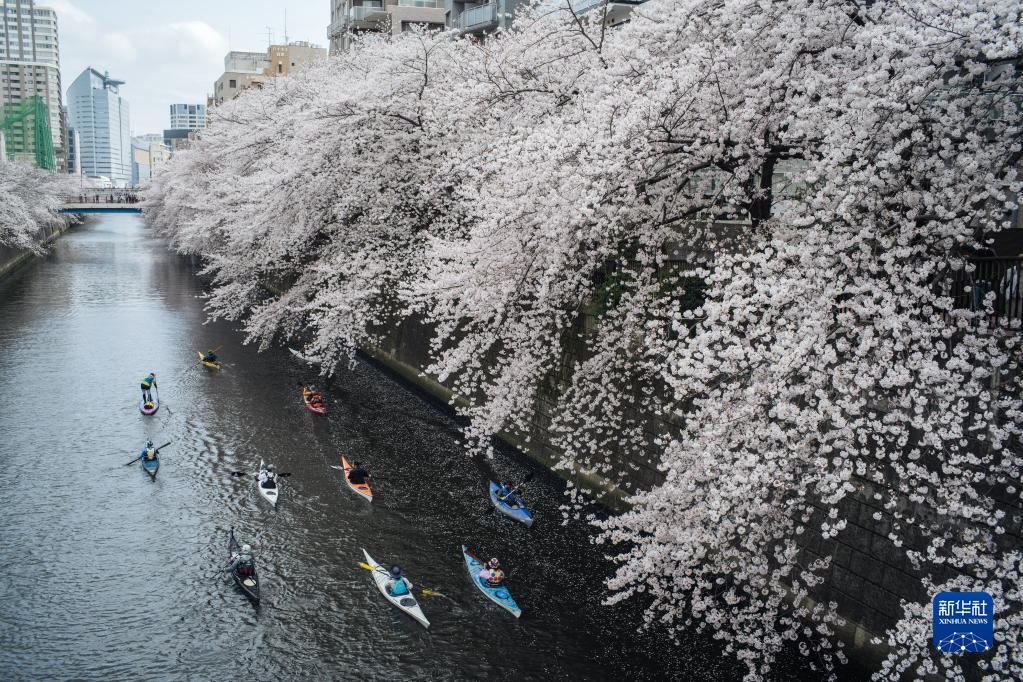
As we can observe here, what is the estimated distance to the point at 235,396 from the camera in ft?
75.5

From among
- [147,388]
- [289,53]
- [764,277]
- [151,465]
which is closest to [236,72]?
[289,53]

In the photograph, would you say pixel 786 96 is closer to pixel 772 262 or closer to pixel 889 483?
pixel 772 262

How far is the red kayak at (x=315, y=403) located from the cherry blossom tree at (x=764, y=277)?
4.89 m

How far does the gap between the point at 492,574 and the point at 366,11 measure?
1818 inches

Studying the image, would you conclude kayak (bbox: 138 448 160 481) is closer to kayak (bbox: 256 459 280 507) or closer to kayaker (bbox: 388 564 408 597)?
kayak (bbox: 256 459 280 507)

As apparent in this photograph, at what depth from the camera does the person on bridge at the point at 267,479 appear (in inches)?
623

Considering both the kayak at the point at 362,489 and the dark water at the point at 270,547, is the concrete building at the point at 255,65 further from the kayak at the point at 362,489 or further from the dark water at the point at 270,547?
the kayak at the point at 362,489

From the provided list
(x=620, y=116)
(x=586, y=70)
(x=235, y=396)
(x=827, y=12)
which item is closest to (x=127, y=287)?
(x=235, y=396)

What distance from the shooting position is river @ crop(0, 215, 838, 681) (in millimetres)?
10828

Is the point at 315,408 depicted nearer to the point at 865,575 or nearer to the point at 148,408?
the point at 148,408

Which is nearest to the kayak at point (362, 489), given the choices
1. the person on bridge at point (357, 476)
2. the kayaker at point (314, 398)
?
the person on bridge at point (357, 476)

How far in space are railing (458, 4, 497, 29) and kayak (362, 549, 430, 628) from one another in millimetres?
30928

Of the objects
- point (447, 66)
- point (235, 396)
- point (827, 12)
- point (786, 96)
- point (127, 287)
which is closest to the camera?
point (827, 12)

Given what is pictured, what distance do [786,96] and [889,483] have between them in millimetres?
5001
